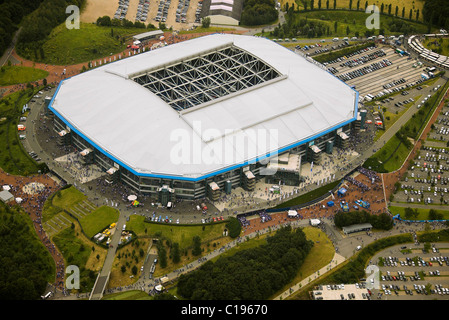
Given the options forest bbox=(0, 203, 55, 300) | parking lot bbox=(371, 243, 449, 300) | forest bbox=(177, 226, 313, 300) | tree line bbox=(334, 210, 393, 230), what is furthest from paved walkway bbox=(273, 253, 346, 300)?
forest bbox=(0, 203, 55, 300)

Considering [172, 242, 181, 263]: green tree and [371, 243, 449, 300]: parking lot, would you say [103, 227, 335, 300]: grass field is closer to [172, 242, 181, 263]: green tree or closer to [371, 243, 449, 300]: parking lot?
[172, 242, 181, 263]: green tree

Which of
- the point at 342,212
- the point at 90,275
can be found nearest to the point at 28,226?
the point at 90,275

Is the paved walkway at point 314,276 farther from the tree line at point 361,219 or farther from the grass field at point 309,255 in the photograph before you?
the tree line at point 361,219

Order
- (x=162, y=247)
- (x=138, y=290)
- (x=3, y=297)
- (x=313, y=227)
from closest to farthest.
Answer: (x=3, y=297), (x=138, y=290), (x=162, y=247), (x=313, y=227)

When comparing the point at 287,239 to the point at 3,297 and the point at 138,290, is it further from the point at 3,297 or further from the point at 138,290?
the point at 3,297

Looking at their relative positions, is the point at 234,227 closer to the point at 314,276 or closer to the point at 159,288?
the point at 314,276

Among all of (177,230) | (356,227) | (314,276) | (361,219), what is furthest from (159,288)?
(361,219)
